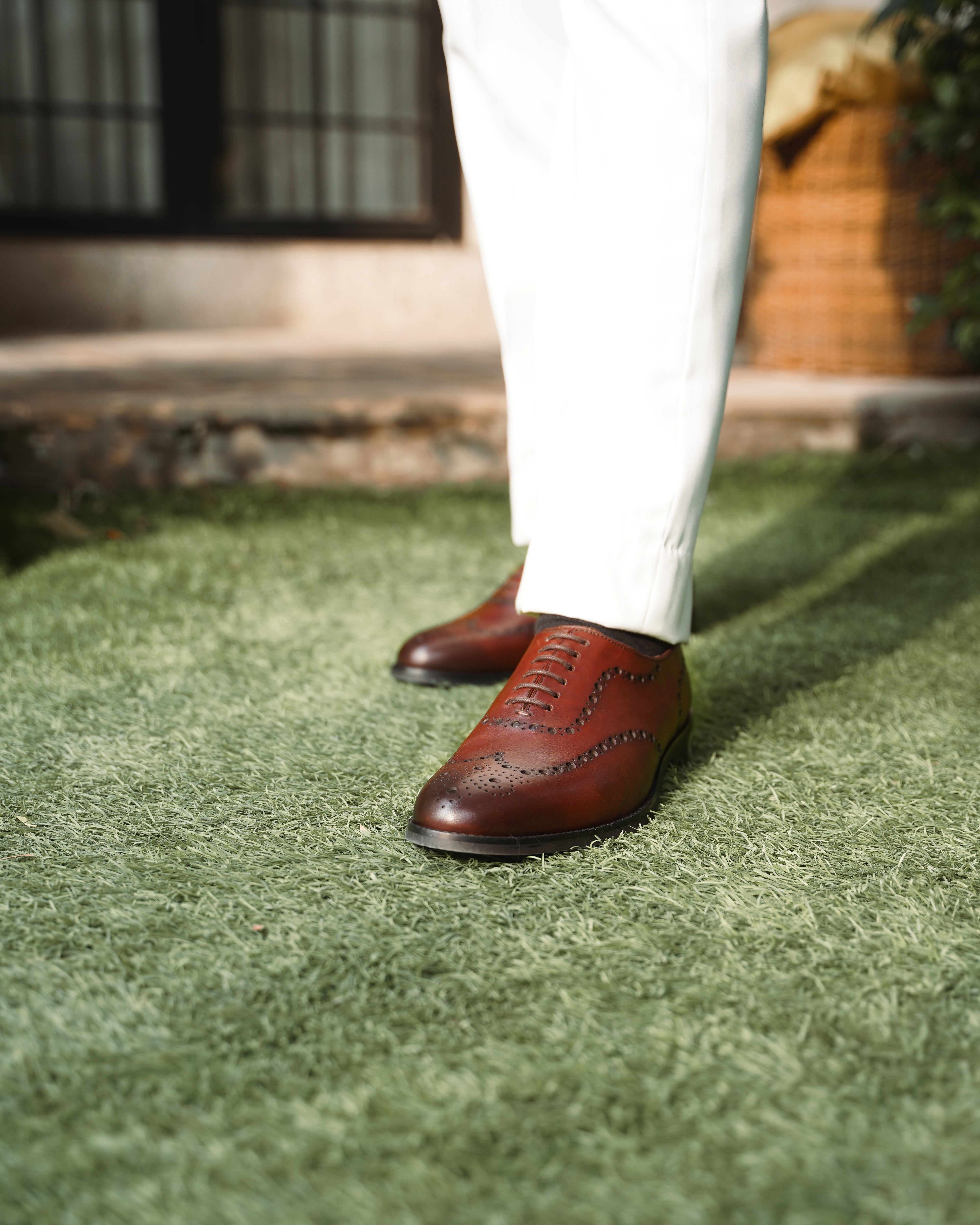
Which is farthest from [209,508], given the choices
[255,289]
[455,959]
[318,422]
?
[255,289]

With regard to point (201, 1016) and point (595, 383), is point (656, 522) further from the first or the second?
point (201, 1016)

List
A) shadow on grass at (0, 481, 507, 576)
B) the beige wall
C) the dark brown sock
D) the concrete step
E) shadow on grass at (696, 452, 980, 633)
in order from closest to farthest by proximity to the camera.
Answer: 1. the dark brown sock
2. shadow on grass at (696, 452, 980, 633)
3. shadow on grass at (0, 481, 507, 576)
4. the concrete step
5. the beige wall

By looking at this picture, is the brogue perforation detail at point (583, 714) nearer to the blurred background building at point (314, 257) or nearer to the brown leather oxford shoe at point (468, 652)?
the brown leather oxford shoe at point (468, 652)

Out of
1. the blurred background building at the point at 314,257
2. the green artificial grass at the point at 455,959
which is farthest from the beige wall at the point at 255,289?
the green artificial grass at the point at 455,959

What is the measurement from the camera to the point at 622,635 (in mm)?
781

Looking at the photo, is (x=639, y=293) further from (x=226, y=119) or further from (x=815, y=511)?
(x=226, y=119)

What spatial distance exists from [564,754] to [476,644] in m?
0.33

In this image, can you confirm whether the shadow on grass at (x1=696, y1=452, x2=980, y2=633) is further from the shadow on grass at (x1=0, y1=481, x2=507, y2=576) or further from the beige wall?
the beige wall

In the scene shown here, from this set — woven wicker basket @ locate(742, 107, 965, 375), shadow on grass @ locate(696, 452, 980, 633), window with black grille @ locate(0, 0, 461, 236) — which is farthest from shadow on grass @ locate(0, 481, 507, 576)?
window with black grille @ locate(0, 0, 461, 236)

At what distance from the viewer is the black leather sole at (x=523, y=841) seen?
0.68 meters

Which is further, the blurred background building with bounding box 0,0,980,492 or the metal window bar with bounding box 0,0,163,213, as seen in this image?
the metal window bar with bounding box 0,0,163,213

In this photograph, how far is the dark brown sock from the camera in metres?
0.78

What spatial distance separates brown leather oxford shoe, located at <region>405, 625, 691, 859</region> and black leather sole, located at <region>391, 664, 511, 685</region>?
0.24 metres

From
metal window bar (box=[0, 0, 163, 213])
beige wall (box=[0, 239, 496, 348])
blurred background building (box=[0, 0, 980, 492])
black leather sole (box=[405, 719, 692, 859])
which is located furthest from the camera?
metal window bar (box=[0, 0, 163, 213])
